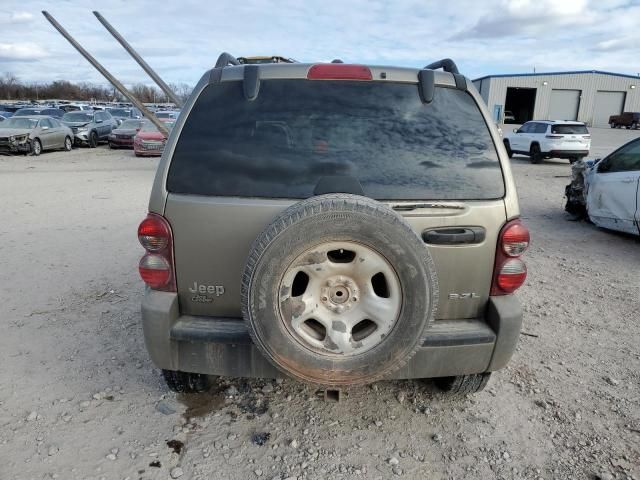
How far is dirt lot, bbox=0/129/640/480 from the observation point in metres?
2.52

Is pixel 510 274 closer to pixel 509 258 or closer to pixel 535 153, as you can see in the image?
pixel 509 258

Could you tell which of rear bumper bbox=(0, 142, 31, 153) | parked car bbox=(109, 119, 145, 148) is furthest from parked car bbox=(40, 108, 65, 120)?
rear bumper bbox=(0, 142, 31, 153)

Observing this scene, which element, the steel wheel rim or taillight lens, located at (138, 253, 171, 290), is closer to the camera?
the steel wheel rim

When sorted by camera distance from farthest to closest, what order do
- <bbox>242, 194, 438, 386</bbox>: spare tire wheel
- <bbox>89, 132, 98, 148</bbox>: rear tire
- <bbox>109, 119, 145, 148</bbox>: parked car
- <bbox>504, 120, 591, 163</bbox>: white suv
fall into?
<bbox>89, 132, 98, 148</bbox>: rear tire
<bbox>109, 119, 145, 148</bbox>: parked car
<bbox>504, 120, 591, 163</bbox>: white suv
<bbox>242, 194, 438, 386</bbox>: spare tire wheel

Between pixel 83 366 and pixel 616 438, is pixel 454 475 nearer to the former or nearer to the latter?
pixel 616 438

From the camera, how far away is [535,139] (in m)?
18.9

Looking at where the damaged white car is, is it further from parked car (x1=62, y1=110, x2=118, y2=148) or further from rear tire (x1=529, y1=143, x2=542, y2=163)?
parked car (x1=62, y1=110, x2=118, y2=148)

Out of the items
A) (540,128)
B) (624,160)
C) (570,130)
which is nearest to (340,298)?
(624,160)

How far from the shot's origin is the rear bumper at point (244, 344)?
98.7 inches

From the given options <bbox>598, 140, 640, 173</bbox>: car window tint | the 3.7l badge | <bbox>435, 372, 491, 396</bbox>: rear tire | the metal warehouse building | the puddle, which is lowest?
the puddle

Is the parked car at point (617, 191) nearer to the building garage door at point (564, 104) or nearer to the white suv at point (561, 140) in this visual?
the white suv at point (561, 140)

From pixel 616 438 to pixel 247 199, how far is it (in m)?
2.48

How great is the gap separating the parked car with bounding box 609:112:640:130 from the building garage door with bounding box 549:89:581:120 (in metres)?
4.30

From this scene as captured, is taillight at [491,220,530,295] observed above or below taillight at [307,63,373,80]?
below
